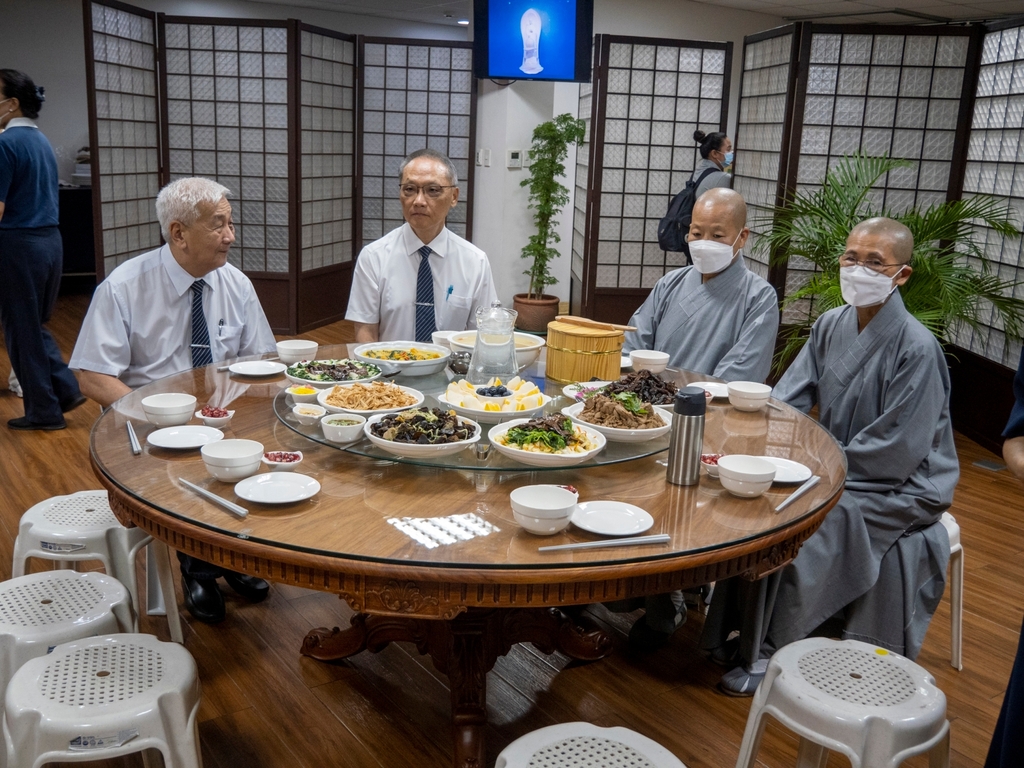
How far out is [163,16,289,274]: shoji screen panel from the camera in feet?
21.8

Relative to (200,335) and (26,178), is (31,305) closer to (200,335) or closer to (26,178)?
(26,178)

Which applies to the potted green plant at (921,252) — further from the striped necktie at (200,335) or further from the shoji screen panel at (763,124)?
the striped necktie at (200,335)

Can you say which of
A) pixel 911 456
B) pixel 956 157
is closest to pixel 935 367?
pixel 911 456

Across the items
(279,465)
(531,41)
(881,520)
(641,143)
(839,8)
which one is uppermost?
(839,8)

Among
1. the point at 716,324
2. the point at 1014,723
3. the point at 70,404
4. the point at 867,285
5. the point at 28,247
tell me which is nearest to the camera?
the point at 1014,723

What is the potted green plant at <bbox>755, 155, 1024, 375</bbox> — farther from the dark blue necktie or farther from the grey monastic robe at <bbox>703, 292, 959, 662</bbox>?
the dark blue necktie

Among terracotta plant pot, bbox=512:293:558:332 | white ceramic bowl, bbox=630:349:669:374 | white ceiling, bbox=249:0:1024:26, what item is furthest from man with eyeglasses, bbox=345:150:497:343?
white ceiling, bbox=249:0:1024:26

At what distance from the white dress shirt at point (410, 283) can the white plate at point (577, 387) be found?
1106 mm

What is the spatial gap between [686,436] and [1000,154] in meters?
4.37

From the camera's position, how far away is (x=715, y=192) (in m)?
3.10

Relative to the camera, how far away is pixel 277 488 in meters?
1.79

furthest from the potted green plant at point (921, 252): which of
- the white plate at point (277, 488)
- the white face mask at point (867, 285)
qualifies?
the white plate at point (277, 488)

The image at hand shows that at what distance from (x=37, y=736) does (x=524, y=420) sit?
1.12 metres

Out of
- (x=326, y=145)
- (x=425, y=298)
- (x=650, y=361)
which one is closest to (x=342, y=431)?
(x=650, y=361)
